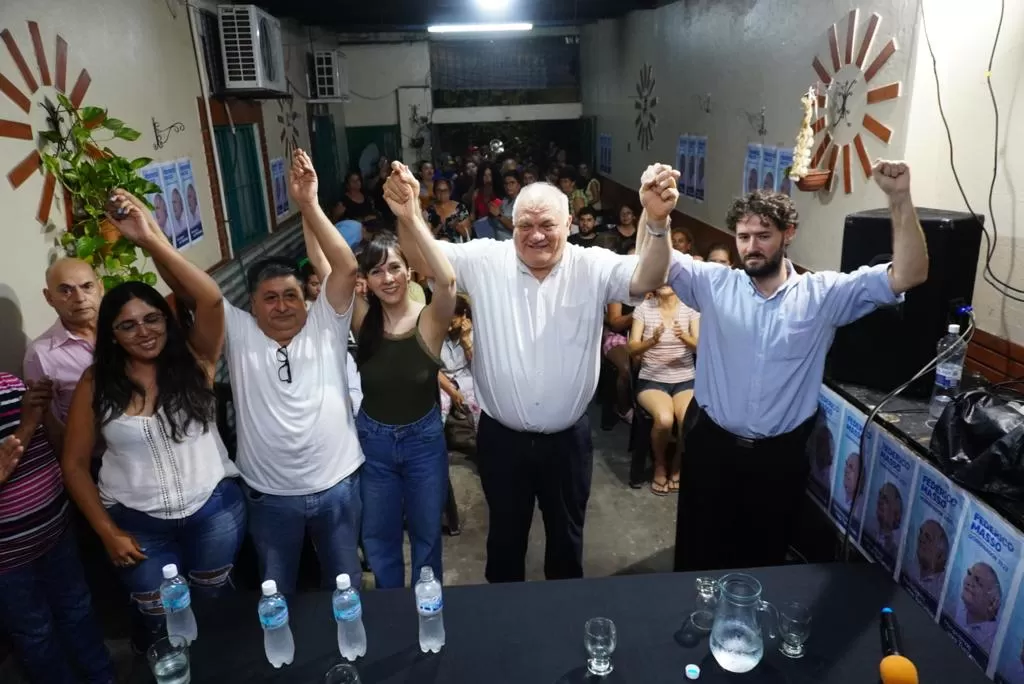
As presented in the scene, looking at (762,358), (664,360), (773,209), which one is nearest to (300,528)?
(762,358)

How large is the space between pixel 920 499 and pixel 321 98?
329 inches

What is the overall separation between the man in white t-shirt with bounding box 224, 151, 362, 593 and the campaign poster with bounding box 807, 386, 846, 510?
1.88 metres

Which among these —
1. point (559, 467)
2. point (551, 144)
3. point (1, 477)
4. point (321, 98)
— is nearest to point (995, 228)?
point (559, 467)

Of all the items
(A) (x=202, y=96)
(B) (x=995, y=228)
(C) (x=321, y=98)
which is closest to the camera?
(B) (x=995, y=228)

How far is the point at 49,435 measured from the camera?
2.22 m

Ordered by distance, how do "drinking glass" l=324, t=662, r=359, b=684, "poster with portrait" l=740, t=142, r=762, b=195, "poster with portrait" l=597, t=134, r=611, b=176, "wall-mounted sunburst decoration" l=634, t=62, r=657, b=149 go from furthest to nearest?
1. "poster with portrait" l=597, t=134, r=611, b=176
2. "wall-mounted sunburst decoration" l=634, t=62, r=657, b=149
3. "poster with portrait" l=740, t=142, r=762, b=195
4. "drinking glass" l=324, t=662, r=359, b=684

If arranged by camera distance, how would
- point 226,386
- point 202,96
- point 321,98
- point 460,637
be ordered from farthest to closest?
1. point 321,98
2. point 202,96
3. point 226,386
4. point 460,637

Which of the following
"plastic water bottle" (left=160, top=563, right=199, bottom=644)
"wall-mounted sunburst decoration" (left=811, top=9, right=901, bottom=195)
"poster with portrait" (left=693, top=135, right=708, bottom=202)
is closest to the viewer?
"plastic water bottle" (left=160, top=563, right=199, bottom=644)

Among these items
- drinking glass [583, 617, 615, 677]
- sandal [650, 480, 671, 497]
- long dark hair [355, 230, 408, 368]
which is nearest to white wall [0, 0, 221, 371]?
long dark hair [355, 230, 408, 368]

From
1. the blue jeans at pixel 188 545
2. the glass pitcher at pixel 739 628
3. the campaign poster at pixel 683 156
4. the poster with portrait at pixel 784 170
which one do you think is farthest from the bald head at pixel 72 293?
the campaign poster at pixel 683 156

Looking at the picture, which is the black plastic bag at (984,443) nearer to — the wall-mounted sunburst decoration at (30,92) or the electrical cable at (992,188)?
the electrical cable at (992,188)

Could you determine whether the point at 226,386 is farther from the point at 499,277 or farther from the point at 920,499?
the point at 920,499

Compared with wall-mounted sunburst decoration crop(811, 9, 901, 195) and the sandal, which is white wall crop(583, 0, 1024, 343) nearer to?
wall-mounted sunburst decoration crop(811, 9, 901, 195)

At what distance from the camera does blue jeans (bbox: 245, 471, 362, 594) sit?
2.05m
